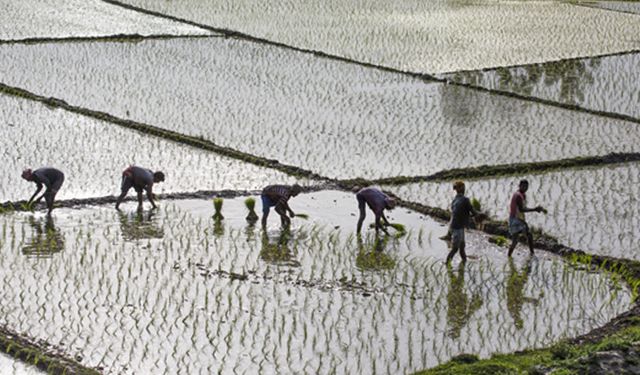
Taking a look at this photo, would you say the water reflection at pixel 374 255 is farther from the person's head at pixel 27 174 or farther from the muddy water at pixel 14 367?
the muddy water at pixel 14 367

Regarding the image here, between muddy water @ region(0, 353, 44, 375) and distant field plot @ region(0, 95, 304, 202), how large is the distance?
405cm

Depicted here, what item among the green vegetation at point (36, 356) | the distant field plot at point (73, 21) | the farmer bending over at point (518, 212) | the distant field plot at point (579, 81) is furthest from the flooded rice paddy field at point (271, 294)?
the distant field plot at point (73, 21)

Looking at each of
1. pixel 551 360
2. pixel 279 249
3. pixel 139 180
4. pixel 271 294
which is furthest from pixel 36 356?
pixel 139 180

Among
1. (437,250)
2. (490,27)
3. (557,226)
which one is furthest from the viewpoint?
(490,27)

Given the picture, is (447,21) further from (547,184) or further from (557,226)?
(557,226)

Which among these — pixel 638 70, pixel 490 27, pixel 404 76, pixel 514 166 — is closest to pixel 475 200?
pixel 514 166

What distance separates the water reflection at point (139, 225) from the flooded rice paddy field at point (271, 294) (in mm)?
25

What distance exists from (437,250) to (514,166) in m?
3.04

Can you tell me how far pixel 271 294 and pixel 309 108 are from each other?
22.7 ft

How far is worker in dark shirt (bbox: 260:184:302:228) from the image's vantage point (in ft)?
36.3

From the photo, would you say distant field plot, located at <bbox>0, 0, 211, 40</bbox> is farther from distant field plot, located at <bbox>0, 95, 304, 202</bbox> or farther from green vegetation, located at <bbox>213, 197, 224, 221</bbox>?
green vegetation, located at <bbox>213, 197, 224, 221</bbox>

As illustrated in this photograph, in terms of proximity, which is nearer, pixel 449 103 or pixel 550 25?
pixel 449 103

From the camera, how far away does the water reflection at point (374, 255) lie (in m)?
10.4

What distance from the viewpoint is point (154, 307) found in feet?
30.0
